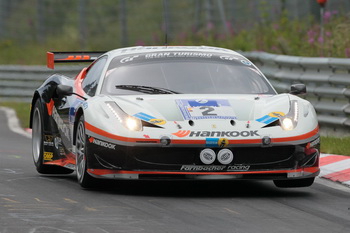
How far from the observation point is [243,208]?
8234 millimetres

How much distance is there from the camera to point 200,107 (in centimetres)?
902

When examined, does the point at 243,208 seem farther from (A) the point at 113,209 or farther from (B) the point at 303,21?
(B) the point at 303,21

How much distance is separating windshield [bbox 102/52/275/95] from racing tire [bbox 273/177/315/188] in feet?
2.82

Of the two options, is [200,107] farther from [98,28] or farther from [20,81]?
[98,28]

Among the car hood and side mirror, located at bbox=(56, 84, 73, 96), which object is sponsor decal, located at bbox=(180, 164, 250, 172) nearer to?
the car hood

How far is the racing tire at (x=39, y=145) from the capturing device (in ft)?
35.7

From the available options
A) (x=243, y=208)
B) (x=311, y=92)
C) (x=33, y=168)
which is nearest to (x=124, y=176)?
(x=243, y=208)

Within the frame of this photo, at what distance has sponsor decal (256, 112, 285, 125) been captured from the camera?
29.3 ft

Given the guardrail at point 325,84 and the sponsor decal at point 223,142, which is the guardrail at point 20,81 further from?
the sponsor decal at point 223,142

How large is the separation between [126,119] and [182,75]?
1.17 m

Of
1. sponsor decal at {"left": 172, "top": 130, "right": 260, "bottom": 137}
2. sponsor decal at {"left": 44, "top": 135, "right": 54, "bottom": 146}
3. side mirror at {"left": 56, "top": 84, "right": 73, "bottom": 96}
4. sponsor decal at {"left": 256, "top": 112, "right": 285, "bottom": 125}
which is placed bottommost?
sponsor decal at {"left": 44, "top": 135, "right": 54, "bottom": 146}

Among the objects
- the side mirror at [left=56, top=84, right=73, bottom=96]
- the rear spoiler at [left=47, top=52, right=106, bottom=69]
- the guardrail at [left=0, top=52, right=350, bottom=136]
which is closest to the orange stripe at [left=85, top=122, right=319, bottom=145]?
the side mirror at [left=56, top=84, right=73, bottom=96]

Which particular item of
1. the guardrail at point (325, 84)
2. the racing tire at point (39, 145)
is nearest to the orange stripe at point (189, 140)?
the racing tire at point (39, 145)

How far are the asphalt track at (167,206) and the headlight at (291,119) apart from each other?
60 cm
